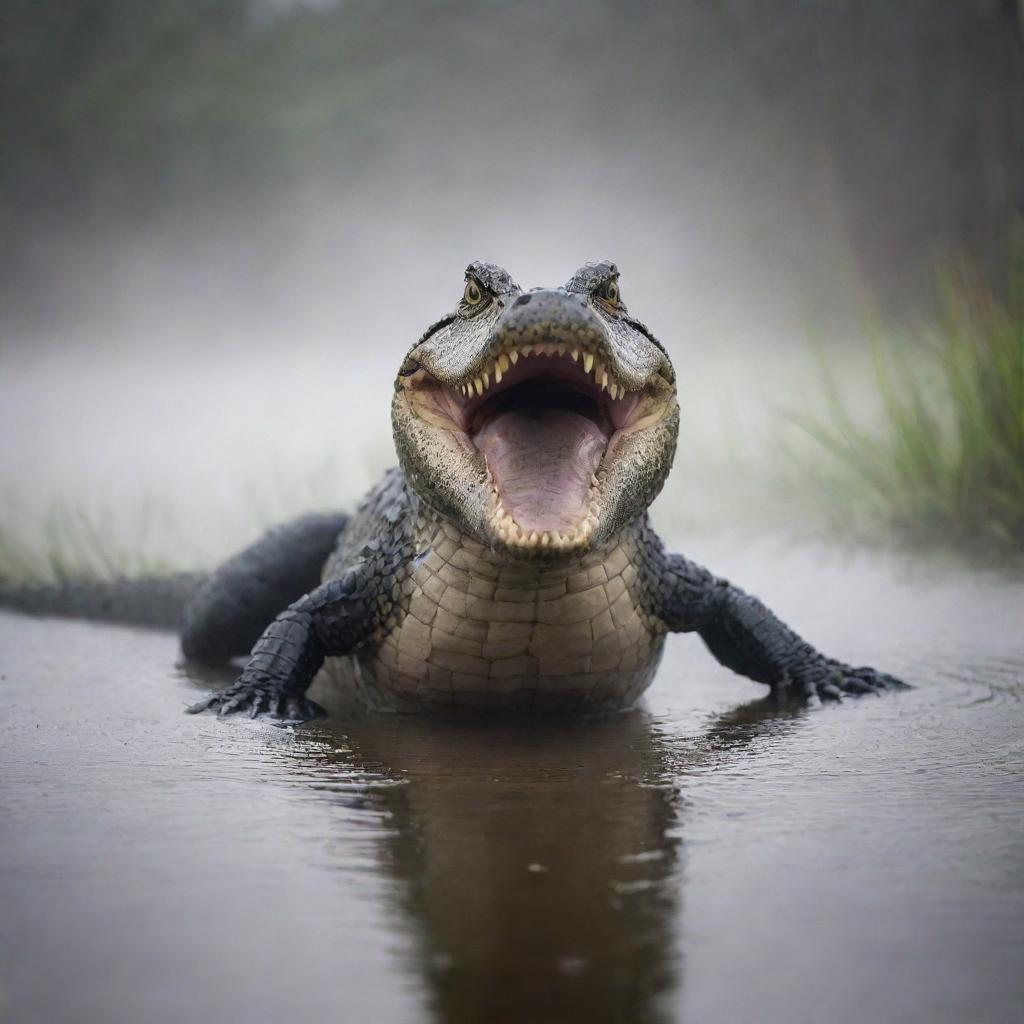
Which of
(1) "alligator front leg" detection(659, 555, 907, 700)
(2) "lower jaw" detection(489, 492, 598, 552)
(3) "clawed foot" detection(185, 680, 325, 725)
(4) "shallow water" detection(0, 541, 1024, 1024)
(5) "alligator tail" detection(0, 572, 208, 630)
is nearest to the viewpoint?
(4) "shallow water" detection(0, 541, 1024, 1024)

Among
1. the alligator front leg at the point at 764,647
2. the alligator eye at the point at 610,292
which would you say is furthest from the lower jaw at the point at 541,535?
the alligator front leg at the point at 764,647

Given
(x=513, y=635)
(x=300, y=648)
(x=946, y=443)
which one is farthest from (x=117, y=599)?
(x=946, y=443)

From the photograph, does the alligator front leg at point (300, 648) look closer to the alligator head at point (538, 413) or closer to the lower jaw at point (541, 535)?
the alligator head at point (538, 413)

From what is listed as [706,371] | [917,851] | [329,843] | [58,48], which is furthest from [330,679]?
[58,48]

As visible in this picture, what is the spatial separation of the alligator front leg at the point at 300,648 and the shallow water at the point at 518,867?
128mm

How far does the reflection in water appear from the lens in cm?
119

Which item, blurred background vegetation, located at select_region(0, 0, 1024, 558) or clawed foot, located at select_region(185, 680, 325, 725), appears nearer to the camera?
clawed foot, located at select_region(185, 680, 325, 725)

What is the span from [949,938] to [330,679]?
2280 mm

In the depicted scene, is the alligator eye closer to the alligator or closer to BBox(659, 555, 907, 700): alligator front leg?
the alligator

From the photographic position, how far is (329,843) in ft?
5.47

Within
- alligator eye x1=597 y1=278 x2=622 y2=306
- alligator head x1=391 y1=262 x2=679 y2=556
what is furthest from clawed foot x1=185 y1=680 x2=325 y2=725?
Answer: alligator eye x1=597 y1=278 x2=622 y2=306

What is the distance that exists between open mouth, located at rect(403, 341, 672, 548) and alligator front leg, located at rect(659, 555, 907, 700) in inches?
20.8

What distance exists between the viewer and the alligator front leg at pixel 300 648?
9.18 feet

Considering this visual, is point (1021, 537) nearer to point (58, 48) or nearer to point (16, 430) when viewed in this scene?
point (16, 430)
